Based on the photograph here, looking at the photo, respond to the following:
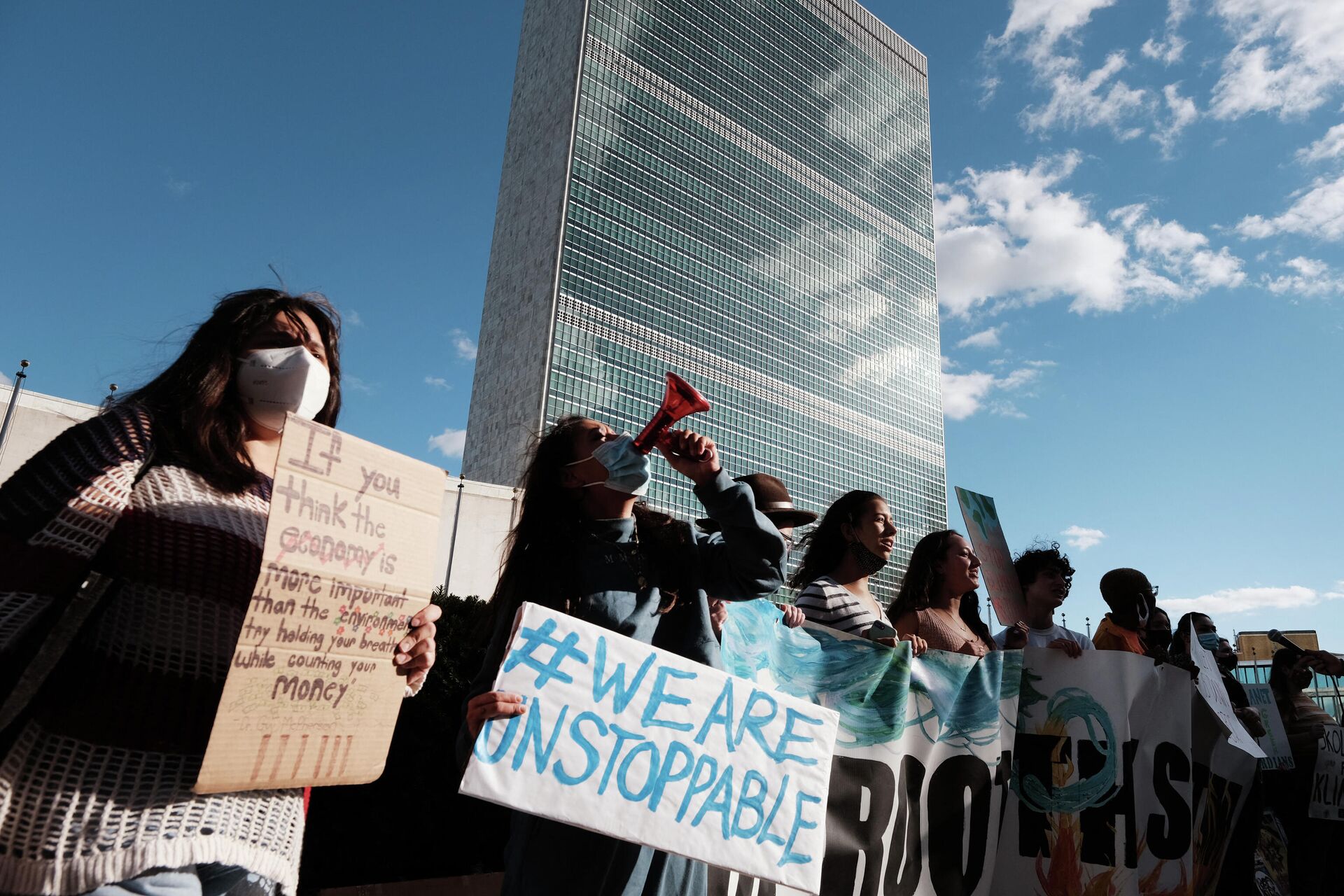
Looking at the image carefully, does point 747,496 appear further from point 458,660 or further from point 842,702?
point 458,660

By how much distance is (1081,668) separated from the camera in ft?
10.4

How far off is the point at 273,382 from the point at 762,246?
79.4 m

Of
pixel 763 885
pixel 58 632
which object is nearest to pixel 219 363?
pixel 58 632

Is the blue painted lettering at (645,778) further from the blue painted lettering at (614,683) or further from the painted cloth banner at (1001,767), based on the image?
the painted cloth banner at (1001,767)

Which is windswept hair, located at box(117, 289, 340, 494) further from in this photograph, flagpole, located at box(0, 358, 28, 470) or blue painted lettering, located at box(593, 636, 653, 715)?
flagpole, located at box(0, 358, 28, 470)

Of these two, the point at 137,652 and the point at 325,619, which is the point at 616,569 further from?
the point at 137,652

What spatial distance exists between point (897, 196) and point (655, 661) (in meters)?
98.9

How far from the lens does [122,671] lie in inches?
47.3

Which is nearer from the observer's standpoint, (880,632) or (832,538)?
(880,632)

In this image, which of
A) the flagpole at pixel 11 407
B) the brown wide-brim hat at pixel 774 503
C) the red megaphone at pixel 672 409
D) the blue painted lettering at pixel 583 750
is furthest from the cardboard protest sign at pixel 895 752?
the flagpole at pixel 11 407

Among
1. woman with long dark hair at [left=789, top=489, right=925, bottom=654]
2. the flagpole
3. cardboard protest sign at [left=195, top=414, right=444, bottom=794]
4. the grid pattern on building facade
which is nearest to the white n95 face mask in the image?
cardboard protest sign at [left=195, top=414, right=444, bottom=794]

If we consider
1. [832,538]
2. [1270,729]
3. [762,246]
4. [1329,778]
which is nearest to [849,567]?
[832,538]

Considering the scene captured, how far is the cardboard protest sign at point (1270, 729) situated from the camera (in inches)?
180

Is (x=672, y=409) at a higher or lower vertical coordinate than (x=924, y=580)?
higher
